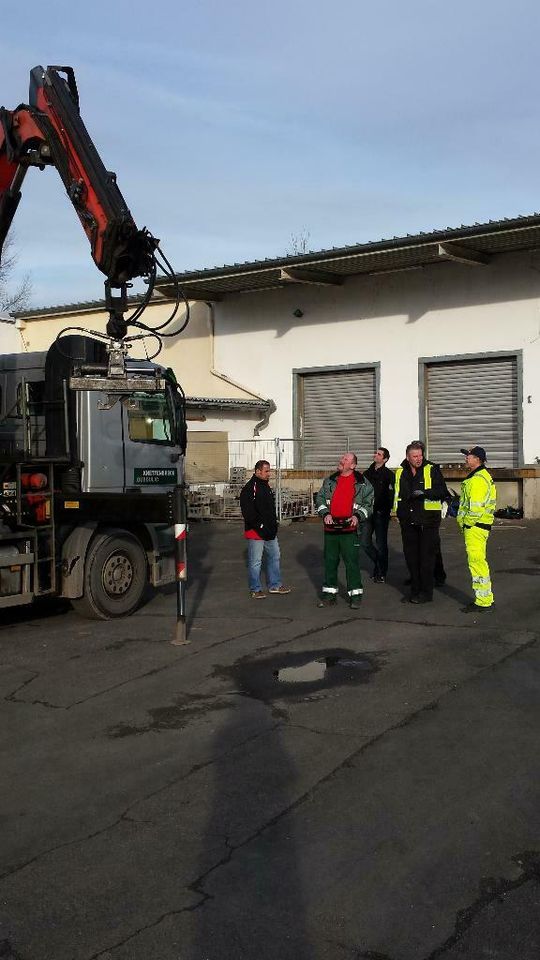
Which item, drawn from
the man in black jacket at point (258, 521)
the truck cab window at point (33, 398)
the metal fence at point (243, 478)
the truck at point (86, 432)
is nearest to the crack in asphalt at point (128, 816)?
the truck at point (86, 432)

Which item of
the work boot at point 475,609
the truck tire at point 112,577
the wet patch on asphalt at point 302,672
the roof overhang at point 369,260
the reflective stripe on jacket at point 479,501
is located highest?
the roof overhang at point 369,260

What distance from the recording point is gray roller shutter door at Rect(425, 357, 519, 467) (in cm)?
2456

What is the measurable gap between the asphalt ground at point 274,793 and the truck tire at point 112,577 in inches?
32.3

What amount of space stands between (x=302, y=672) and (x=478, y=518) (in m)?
3.32

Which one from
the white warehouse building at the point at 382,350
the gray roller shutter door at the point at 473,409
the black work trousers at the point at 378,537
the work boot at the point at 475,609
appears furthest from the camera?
the gray roller shutter door at the point at 473,409

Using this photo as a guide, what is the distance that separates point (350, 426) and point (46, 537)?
1759 centimetres

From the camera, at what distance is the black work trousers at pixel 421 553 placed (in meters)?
11.6

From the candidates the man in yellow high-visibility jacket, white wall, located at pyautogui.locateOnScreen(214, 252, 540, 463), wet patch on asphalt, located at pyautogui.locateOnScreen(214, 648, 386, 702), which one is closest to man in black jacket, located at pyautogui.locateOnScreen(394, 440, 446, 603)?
the man in yellow high-visibility jacket

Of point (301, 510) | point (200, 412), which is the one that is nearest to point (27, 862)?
point (301, 510)

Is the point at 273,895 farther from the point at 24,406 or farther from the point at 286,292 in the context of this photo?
the point at 286,292

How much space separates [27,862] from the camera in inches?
185

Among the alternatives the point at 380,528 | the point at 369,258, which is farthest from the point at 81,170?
the point at 369,258

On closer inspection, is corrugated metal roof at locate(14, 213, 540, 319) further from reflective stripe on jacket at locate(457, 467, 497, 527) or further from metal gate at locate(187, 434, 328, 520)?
reflective stripe on jacket at locate(457, 467, 497, 527)

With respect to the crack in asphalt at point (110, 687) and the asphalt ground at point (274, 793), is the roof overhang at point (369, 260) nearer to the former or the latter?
the crack in asphalt at point (110, 687)
